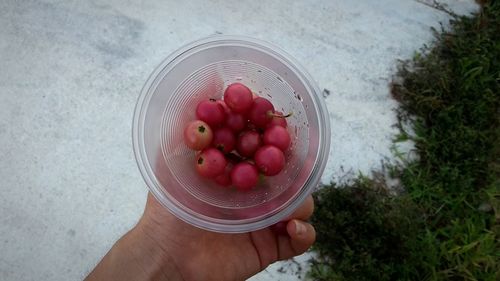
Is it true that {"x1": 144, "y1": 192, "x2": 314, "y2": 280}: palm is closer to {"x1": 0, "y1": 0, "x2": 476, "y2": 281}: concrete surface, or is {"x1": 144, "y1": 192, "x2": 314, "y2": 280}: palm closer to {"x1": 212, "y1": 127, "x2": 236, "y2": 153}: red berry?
{"x1": 212, "y1": 127, "x2": 236, "y2": 153}: red berry

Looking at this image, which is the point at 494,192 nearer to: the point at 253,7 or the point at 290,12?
the point at 290,12

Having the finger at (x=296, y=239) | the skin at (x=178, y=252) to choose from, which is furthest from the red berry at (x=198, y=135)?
the finger at (x=296, y=239)

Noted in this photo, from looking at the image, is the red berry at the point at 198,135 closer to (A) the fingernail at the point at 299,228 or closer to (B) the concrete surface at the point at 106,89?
(A) the fingernail at the point at 299,228

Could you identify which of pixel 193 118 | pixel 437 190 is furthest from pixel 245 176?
pixel 437 190

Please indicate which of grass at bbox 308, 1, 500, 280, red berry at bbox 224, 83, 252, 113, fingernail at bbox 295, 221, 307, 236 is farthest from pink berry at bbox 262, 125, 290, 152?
grass at bbox 308, 1, 500, 280

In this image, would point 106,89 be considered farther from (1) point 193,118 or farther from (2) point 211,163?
(2) point 211,163

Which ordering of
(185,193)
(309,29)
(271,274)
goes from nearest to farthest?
(185,193)
(271,274)
(309,29)

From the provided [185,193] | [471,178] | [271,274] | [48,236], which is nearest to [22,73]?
[48,236]
